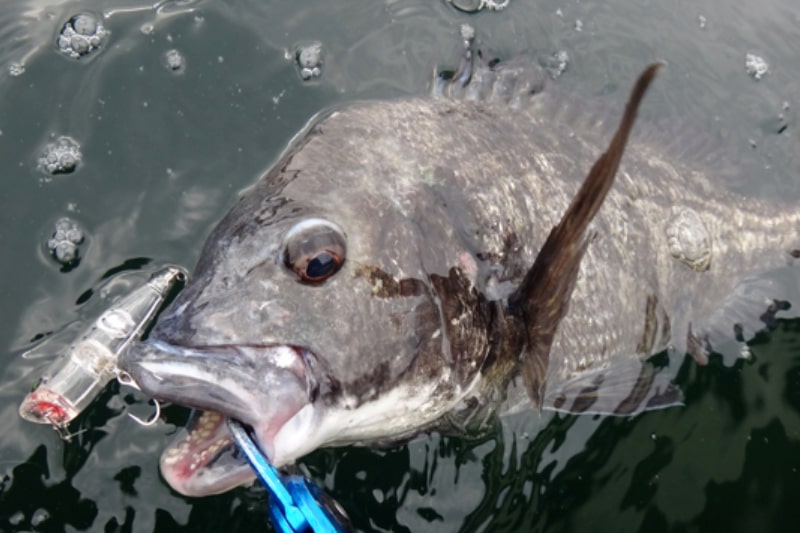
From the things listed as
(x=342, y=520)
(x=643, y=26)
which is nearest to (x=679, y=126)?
(x=643, y=26)

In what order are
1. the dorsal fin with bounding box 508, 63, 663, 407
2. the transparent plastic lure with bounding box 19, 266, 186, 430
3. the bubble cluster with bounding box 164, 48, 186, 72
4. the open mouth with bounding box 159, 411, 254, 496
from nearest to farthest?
the dorsal fin with bounding box 508, 63, 663, 407, the open mouth with bounding box 159, 411, 254, 496, the transparent plastic lure with bounding box 19, 266, 186, 430, the bubble cluster with bounding box 164, 48, 186, 72

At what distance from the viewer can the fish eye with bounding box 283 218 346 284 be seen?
230 cm

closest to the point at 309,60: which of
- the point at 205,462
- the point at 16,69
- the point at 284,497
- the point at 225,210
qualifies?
the point at 225,210

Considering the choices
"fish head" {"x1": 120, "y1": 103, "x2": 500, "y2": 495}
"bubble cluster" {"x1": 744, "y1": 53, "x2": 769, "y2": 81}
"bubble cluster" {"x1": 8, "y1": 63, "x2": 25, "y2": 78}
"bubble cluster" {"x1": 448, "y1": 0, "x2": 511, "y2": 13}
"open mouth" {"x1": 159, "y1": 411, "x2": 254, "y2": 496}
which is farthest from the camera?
"bubble cluster" {"x1": 744, "y1": 53, "x2": 769, "y2": 81}

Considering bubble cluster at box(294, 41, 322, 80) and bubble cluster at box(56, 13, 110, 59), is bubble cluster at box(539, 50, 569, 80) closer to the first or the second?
bubble cluster at box(294, 41, 322, 80)

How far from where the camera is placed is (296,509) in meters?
2.17

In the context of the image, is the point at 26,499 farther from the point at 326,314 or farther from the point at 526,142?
the point at 526,142

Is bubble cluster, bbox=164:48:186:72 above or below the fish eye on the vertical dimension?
below

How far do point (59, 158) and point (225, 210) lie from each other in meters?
0.83

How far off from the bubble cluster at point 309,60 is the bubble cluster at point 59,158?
1221 mm

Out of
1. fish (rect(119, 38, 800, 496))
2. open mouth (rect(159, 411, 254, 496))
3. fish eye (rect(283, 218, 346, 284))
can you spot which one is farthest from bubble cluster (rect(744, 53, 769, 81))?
open mouth (rect(159, 411, 254, 496))

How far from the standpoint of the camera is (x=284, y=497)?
213cm

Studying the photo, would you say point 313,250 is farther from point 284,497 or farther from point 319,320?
point 284,497

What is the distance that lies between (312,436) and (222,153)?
196cm
